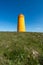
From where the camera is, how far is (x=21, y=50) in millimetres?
10688

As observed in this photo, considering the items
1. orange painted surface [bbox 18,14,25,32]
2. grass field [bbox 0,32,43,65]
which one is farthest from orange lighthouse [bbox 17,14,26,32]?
grass field [bbox 0,32,43,65]

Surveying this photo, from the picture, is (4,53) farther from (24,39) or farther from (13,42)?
(24,39)

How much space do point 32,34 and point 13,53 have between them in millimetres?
3965

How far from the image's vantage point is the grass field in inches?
395

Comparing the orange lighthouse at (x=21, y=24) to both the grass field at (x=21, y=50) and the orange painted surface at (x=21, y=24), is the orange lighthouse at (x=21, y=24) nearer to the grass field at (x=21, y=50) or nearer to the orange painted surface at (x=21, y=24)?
the orange painted surface at (x=21, y=24)

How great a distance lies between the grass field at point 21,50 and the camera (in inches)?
395

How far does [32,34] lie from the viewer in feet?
46.3

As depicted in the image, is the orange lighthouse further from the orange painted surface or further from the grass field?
the grass field

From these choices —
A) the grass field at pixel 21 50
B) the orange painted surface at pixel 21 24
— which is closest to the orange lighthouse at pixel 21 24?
the orange painted surface at pixel 21 24

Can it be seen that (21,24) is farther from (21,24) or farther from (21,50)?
(21,50)

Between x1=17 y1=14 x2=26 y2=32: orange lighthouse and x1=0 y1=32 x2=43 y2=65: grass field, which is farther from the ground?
x1=17 y1=14 x2=26 y2=32: orange lighthouse

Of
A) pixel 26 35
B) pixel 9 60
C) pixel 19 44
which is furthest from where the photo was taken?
pixel 26 35

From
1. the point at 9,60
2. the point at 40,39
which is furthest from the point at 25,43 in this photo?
the point at 9,60

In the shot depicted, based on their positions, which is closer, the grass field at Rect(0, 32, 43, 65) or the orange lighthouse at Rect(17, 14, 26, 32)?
the grass field at Rect(0, 32, 43, 65)
